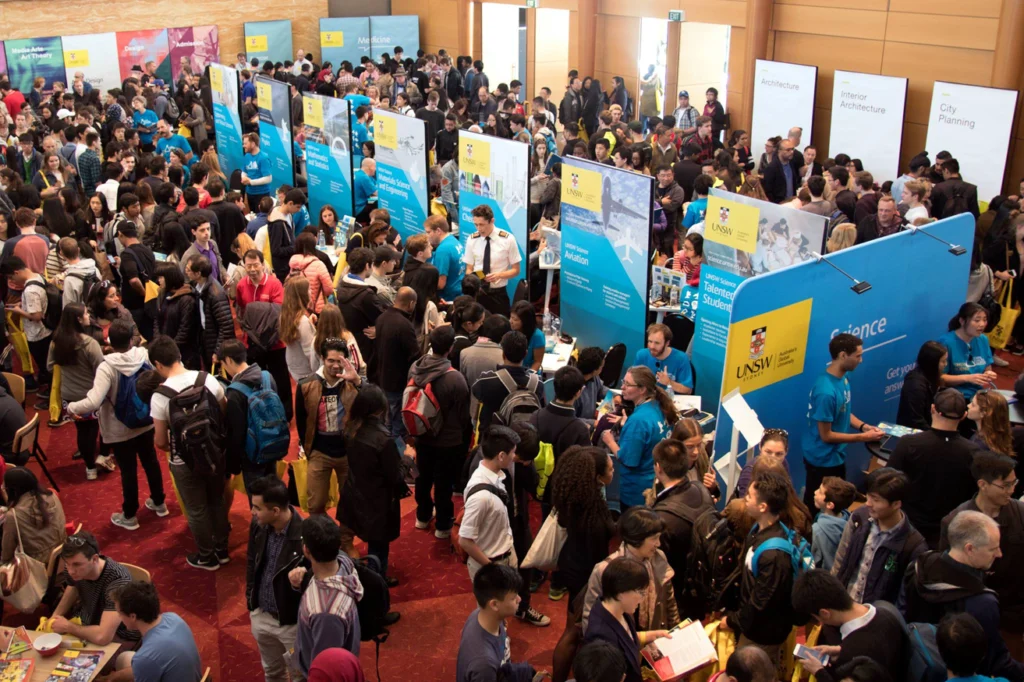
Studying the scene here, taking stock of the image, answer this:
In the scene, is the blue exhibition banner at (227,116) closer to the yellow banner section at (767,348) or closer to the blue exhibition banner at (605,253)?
the blue exhibition banner at (605,253)

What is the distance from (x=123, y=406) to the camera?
5.53m

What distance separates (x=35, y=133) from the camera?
11.1m

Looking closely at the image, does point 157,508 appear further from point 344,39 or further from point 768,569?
point 344,39

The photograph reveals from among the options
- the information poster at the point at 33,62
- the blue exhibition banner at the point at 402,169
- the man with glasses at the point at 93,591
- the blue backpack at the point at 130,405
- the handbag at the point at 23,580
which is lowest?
the handbag at the point at 23,580

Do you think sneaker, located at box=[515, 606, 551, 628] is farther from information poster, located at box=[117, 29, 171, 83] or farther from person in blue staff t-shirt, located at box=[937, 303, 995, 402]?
information poster, located at box=[117, 29, 171, 83]

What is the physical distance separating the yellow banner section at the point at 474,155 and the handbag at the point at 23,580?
506 cm

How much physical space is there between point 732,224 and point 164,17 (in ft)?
53.5

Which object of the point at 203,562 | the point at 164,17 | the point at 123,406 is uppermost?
the point at 164,17

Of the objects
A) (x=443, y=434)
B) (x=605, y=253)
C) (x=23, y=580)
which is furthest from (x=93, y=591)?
(x=605, y=253)

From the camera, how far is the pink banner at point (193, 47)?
19391mm

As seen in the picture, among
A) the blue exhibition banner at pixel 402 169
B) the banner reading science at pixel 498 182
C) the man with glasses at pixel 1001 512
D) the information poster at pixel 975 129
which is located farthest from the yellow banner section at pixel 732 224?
the information poster at pixel 975 129

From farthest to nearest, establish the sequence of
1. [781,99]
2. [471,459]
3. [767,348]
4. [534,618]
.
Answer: [781,99]
[767,348]
[534,618]
[471,459]

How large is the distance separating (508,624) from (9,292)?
5097 millimetres

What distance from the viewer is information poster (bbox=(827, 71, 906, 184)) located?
454 inches
